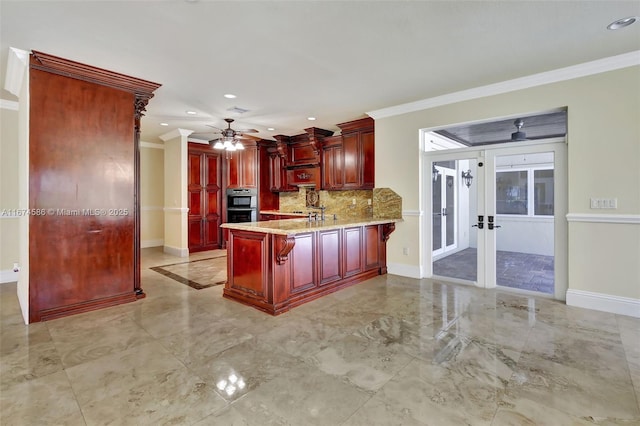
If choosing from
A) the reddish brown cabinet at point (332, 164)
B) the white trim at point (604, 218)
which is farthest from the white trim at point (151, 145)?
the white trim at point (604, 218)

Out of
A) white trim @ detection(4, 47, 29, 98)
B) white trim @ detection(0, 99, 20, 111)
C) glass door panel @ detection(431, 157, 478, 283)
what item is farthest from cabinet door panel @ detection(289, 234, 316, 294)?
white trim @ detection(0, 99, 20, 111)

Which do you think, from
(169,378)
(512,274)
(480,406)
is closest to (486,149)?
(512,274)

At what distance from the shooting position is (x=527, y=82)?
3.85m

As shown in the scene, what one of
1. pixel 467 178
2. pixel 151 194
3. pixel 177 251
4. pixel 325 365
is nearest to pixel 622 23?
pixel 467 178

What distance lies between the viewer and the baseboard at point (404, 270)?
500 centimetres

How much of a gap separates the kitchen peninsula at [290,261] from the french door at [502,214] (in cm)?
137

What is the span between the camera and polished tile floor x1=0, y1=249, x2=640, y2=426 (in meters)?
1.85

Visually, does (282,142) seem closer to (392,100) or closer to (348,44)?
(392,100)

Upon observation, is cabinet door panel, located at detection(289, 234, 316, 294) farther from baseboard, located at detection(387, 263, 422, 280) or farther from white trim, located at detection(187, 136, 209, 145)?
white trim, located at detection(187, 136, 209, 145)

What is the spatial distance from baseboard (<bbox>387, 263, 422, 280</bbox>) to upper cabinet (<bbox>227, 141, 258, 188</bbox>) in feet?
13.1

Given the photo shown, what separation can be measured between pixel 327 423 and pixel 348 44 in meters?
3.07

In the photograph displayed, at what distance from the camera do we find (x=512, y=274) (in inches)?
188

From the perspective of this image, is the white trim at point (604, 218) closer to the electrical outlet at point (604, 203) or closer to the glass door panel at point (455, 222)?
the electrical outlet at point (604, 203)

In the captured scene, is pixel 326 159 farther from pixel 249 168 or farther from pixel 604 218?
pixel 604 218
